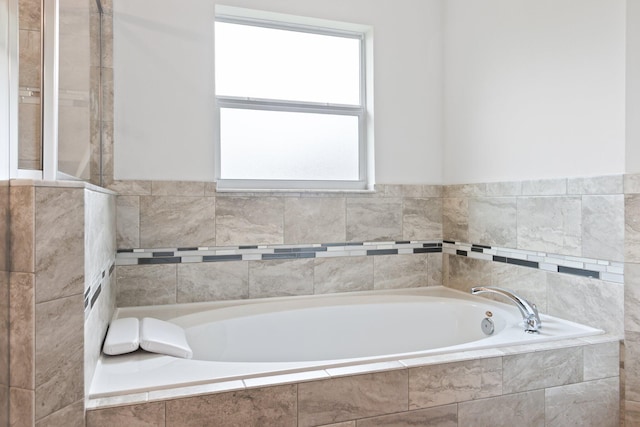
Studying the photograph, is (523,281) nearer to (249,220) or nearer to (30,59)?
(249,220)

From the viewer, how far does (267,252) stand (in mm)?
2646

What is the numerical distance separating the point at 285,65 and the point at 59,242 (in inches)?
77.6

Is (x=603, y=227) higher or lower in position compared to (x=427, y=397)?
higher

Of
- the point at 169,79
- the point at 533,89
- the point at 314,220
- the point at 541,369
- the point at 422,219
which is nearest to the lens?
the point at 541,369

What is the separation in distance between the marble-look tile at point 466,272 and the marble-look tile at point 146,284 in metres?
1.75

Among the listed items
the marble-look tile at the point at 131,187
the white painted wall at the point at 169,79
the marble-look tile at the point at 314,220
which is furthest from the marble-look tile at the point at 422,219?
the marble-look tile at the point at 131,187

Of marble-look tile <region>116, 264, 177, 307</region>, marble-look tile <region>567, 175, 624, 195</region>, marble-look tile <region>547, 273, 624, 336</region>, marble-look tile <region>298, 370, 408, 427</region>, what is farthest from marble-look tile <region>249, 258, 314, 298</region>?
marble-look tile <region>567, 175, 624, 195</region>

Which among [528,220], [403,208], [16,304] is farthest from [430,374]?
[403,208]

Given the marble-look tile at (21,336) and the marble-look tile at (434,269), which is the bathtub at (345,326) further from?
the marble-look tile at (21,336)

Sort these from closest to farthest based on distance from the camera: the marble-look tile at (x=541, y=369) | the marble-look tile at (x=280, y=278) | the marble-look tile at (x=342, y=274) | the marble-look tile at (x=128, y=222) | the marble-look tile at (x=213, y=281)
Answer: the marble-look tile at (x=541, y=369), the marble-look tile at (x=128, y=222), the marble-look tile at (x=213, y=281), the marble-look tile at (x=280, y=278), the marble-look tile at (x=342, y=274)

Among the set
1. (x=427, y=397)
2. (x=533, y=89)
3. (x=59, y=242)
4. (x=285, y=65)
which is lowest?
(x=427, y=397)

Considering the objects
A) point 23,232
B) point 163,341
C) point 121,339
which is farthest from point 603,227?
point 23,232

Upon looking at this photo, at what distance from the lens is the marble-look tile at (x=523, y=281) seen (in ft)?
7.47

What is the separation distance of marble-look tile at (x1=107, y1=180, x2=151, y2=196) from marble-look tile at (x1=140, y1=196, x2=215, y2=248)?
38mm
